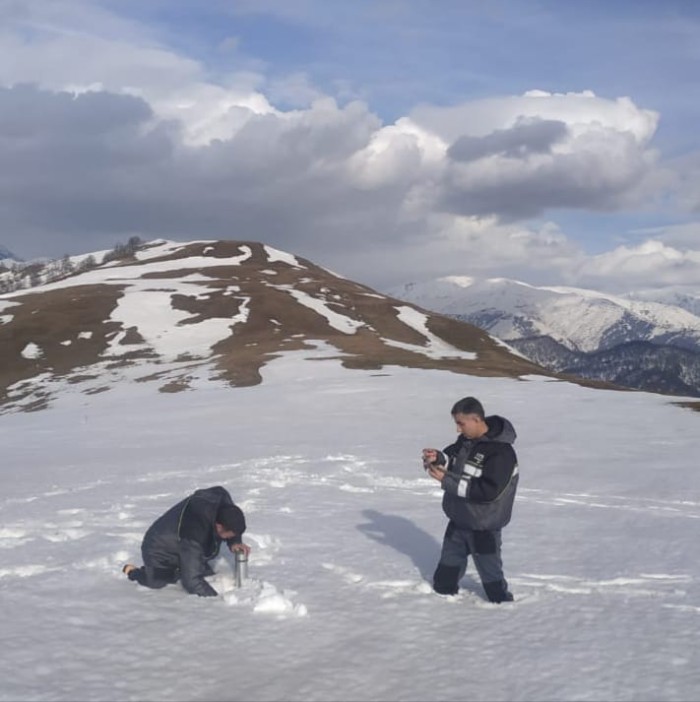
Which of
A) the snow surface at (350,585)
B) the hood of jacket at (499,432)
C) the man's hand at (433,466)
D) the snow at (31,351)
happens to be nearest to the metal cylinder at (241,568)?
the snow surface at (350,585)

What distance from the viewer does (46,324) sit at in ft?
304

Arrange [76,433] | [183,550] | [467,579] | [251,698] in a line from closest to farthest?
[251,698], [183,550], [467,579], [76,433]

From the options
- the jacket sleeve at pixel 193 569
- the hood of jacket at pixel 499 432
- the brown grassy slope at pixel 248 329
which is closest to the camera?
the hood of jacket at pixel 499 432

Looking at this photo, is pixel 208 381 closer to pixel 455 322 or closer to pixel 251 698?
pixel 251 698

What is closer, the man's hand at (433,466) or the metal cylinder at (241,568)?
the man's hand at (433,466)

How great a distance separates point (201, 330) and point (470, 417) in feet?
266

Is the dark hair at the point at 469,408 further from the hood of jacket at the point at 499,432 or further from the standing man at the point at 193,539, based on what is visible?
the standing man at the point at 193,539

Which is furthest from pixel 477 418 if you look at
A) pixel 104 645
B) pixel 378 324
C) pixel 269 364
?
pixel 378 324

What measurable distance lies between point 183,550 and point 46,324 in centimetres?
8939

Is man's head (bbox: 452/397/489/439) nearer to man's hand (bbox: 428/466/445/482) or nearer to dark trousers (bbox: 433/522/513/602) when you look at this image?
man's hand (bbox: 428/466/445/482)

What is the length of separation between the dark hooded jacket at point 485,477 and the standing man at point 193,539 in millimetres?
2775

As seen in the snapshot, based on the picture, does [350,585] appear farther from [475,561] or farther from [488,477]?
[488,477]

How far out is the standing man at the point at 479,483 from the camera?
9.46m

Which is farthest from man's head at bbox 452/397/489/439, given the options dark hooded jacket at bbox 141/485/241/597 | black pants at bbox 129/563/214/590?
black pants at bbox 129/563/214/590
